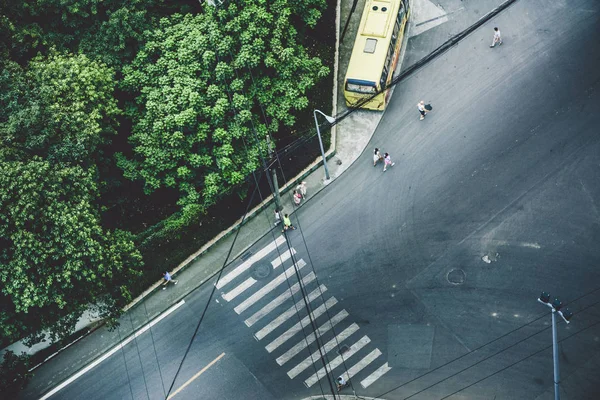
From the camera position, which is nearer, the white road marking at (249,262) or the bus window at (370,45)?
the white road marking at (249,262)

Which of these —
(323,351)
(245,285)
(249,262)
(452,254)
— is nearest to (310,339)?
(323,351)

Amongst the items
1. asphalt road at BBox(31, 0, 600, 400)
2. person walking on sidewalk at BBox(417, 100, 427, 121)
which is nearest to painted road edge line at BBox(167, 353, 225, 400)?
asphalt road at BBox(31, 0, 600, 400)

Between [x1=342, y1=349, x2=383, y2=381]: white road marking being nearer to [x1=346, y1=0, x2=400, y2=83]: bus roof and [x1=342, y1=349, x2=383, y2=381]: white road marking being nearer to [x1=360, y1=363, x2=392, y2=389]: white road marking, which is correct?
[x1=360, y1=363, x2=392, y2=389]: white road marking

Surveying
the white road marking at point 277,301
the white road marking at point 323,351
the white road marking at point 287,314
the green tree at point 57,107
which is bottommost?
the white road marking at point 323,351

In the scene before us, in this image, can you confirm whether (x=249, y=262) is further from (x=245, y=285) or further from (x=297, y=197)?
(x=297, y=197)

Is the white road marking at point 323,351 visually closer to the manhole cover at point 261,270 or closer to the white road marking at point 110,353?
the manhole cover at point 261,270

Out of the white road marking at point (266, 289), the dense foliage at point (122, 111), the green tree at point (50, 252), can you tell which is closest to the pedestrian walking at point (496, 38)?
the dense foliage at point (122, 111)

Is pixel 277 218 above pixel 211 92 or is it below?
below
